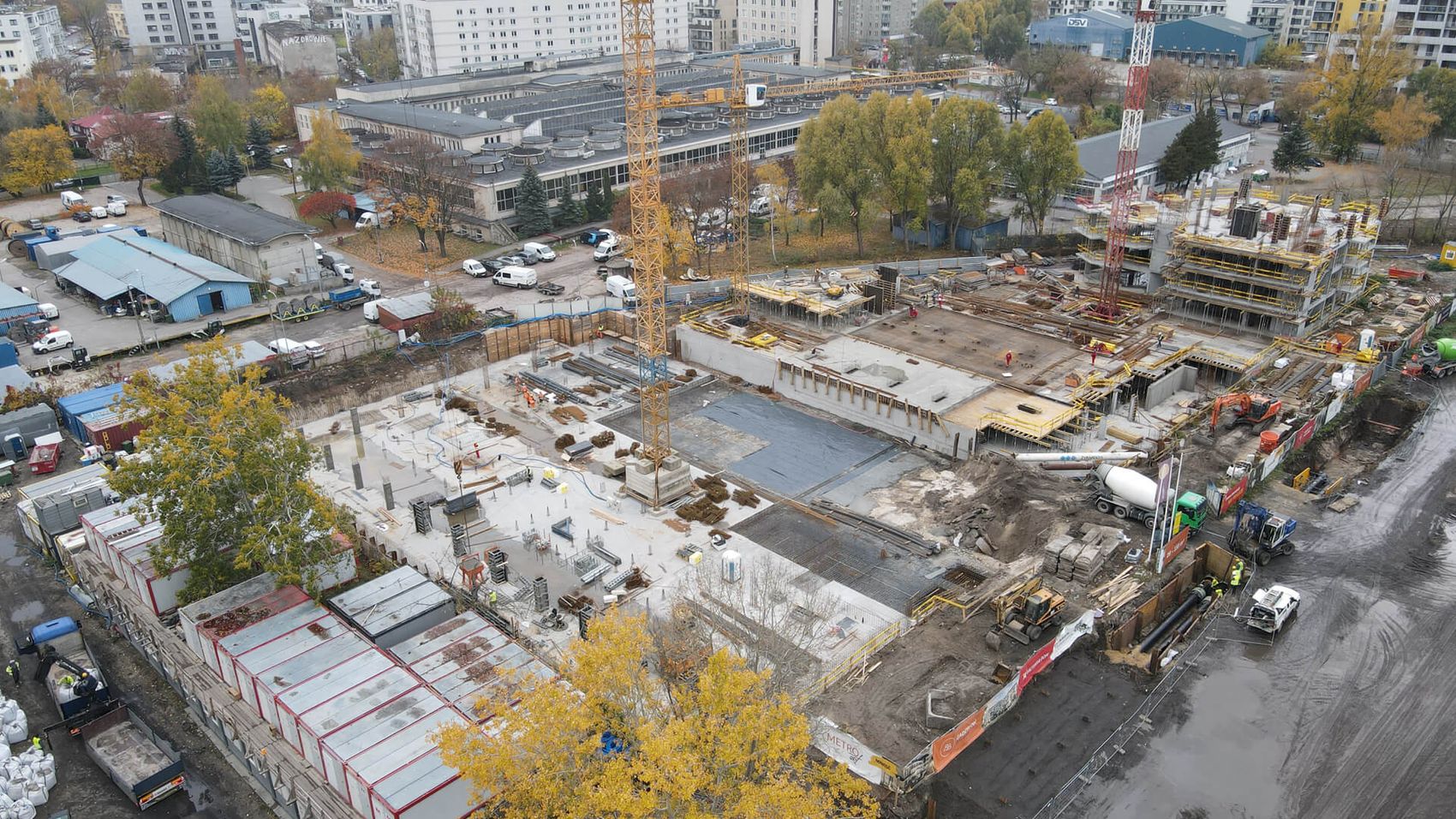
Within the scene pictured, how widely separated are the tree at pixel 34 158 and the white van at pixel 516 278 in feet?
134

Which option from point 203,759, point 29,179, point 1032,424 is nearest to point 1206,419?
point 1032,424

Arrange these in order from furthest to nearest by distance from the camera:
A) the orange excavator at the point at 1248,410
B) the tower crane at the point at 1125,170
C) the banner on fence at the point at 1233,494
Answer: the tower crane at the point at 1125,170
the orange excavator at the point at 1248,410
the banner on fence at the point at 1233,494

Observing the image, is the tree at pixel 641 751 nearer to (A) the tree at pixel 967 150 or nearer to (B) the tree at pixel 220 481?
(B) the tree at pixel 220 481

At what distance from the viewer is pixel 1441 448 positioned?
37719 mm

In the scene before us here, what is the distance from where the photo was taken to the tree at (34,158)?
232 feet

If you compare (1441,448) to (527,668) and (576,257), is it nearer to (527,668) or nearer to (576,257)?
(527,668)

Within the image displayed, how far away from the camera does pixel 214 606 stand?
88.5 ft

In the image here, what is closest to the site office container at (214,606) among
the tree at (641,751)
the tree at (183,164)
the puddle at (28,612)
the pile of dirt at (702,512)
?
the puddle at (28,612)

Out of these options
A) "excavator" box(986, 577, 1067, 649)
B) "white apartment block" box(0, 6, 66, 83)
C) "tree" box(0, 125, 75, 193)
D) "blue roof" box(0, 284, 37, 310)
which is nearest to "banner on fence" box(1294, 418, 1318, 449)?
"excavator" box(986, 577, 1067, 649)

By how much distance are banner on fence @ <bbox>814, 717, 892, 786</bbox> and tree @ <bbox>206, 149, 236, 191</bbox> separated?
67.2 m

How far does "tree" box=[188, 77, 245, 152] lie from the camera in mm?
76375

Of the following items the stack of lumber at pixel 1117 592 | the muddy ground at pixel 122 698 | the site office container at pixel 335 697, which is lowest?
the muddy ground at pixel 122 698

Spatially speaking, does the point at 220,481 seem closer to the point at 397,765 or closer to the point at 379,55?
the point at 397,765

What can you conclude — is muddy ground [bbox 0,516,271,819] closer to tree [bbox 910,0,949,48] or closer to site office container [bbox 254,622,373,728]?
site office container [bbox 254,622,373,728]
